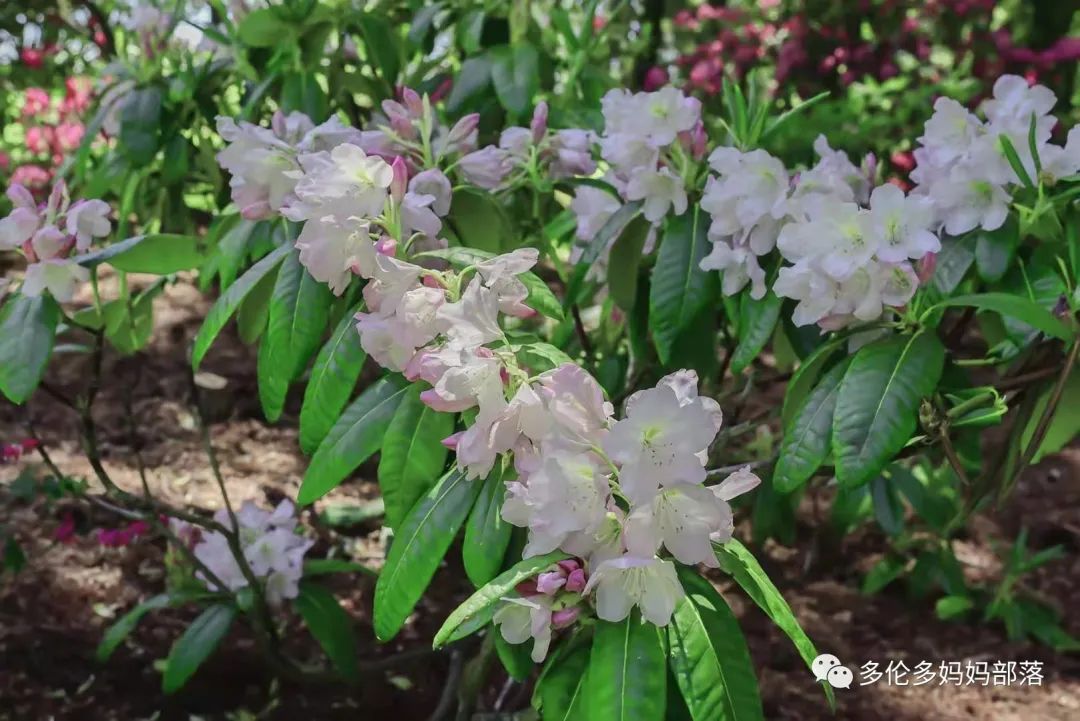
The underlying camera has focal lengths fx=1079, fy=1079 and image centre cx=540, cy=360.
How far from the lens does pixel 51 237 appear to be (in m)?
1.30

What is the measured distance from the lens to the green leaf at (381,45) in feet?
6.31

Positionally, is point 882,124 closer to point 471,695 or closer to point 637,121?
point 637,121

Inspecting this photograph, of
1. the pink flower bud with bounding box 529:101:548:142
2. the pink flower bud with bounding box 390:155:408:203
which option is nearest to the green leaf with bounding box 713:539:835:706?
the pink flower bud with bounding box 390:155:408:203

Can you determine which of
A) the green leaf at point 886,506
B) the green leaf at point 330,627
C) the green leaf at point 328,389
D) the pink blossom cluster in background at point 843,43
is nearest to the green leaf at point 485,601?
the green leaf at point 328,389

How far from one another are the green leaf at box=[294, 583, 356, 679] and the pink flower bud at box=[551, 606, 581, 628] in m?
1.08

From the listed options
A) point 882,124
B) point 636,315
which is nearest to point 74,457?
point 636,315

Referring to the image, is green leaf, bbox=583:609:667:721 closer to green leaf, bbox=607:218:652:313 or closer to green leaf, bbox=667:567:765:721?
green leaf, bbox=667:567:765:721

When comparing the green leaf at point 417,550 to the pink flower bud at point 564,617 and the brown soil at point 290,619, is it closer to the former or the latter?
the pink flower bud at point 564,617

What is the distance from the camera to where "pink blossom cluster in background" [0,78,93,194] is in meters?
4.17

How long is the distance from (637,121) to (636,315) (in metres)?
0.34

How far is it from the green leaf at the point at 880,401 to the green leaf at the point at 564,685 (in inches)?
14.5

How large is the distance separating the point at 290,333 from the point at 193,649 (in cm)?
83

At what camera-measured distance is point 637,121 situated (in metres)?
1.47

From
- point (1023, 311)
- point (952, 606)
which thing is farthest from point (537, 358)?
point (952, 606)
